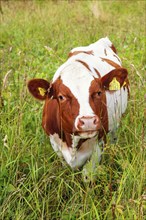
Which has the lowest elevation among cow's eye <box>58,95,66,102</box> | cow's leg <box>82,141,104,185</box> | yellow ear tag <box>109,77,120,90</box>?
cow's leg <box>82,141,104,185</box>

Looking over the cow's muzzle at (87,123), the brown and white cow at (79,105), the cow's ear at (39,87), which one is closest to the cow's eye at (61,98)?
the brown and white cow at (79,105)

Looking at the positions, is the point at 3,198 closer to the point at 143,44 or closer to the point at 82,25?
the point at 143,44

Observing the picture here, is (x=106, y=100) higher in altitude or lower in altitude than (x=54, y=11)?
lower

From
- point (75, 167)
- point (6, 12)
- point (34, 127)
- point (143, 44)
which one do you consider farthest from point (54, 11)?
point (75, 167)

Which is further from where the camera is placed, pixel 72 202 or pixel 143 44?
pixel 143 44

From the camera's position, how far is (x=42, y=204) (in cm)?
287

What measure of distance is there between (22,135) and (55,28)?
4508 millimetres

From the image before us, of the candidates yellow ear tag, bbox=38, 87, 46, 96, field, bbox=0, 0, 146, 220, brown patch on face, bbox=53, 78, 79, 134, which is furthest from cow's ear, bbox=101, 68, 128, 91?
yellow ear tag, bbox=38, 87, 46, 96

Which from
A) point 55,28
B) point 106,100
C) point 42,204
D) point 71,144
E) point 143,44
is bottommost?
point 42,204

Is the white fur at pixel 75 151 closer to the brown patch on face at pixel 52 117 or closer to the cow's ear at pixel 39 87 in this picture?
the brown patch on face at pixel 52 117

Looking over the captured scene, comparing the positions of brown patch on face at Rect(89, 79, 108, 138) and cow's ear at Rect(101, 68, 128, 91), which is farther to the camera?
cow's ear at Rect(101, 68, 128, 91)

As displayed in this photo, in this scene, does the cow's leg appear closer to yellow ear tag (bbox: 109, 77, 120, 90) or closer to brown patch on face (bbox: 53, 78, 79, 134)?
brown patch on face (bbox: 53, 78, 79, 134)

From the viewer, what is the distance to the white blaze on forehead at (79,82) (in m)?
2.78

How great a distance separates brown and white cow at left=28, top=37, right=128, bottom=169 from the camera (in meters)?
2.78
